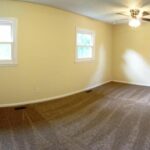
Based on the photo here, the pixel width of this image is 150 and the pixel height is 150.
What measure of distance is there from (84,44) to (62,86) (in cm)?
179

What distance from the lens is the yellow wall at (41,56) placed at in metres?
4.24

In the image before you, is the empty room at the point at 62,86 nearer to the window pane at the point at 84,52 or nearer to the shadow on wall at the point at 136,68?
the window pane at the point at 84,52

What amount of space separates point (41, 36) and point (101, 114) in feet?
8.06

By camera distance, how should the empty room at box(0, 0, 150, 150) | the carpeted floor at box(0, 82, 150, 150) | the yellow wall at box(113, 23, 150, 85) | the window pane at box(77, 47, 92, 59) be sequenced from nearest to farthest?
the carpeted floor at box(0, 82, 150, 150)
the empty room at box(0, 0, 150, 150)
the window pane at box(77, 47, 92, 59)
the yellow wall at box(113, 23, 150, 85)

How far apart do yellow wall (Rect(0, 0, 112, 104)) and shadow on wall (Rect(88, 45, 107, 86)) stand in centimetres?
91

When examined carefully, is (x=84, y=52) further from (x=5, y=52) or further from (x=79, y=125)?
(x=79, y=125)

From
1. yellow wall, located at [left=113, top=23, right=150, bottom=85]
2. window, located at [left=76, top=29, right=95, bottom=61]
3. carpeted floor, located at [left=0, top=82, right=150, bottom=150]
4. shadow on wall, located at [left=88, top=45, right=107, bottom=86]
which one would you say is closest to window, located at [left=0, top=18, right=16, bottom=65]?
carpeted floor, located at [left=0, top=82, right=150, bottom=150]

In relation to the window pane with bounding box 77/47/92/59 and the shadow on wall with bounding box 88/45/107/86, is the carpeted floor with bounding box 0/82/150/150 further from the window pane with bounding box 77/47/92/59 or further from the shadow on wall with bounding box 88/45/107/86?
the shadow on wall with bounding box 88/45/107/86

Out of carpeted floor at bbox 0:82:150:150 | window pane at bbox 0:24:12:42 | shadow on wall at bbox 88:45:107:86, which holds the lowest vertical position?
carpeted floor at bbox 0:82:150:150

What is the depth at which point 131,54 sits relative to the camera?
24.1 ft

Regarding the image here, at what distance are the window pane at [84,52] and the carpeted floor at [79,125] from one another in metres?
1.57

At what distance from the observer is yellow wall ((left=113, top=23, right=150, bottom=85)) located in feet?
22.9

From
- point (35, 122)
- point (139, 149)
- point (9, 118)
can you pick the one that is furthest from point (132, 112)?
point (9, 118)

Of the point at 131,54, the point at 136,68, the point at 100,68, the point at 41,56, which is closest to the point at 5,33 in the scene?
the point at 41,56
